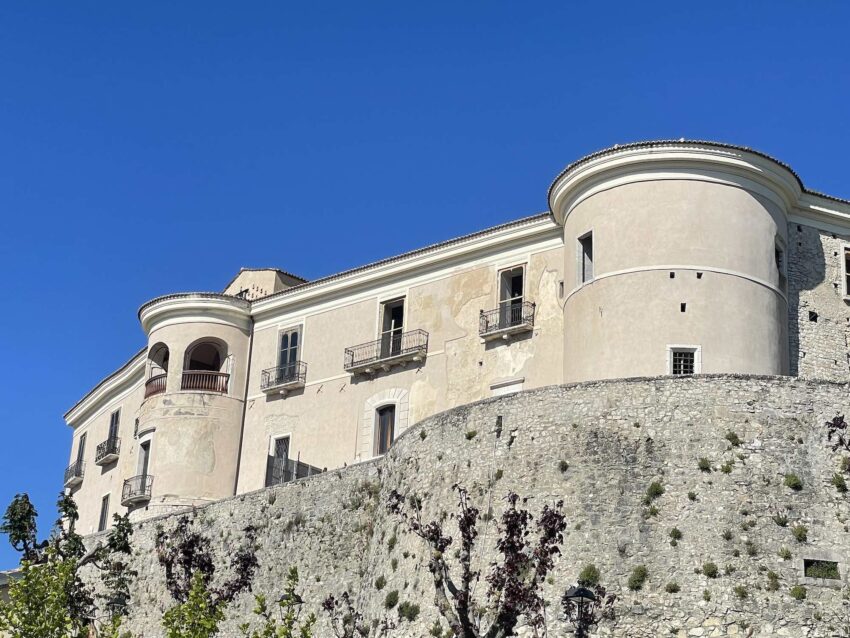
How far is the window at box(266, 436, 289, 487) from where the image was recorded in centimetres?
5097

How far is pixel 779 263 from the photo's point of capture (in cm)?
4250

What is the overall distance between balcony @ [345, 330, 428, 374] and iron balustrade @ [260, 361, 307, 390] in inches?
90.1

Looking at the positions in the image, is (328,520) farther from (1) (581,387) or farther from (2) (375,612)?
(1) (581,387)

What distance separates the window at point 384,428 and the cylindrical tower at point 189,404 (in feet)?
22.6

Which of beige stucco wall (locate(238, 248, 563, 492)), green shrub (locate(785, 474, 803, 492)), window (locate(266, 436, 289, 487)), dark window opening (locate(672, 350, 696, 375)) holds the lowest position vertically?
green shrub (locate(785, 474, 803, 492))

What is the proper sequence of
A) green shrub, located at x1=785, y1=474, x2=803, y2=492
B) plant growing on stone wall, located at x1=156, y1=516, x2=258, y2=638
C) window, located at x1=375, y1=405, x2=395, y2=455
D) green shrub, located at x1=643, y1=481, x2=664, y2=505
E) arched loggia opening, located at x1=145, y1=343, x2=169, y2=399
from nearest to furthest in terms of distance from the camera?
plant growing on stone wall, located at x1=156, y1=516, x2=258, y2=638 < green shrub, located at x1=785, y1=474, x2=803, y2=492 < green shrub, located at x1=643, y1=481, x2=664, y2=505 < window, located at x1=375, y1=405, x2=395, y2=455 < arched loggia opening, located at x1=145, y1=343, x2=169, y2=399

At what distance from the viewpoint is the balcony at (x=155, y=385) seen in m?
54.6

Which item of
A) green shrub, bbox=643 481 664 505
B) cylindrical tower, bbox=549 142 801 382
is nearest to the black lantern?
green shrub, bbox=643 481 664 505

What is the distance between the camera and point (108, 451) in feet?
202

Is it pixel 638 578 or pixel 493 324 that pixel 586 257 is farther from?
pixel 638 578

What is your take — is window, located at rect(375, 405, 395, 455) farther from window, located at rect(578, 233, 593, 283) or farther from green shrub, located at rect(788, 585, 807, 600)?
green shrub, located at rect(788, 585, 807, 600)

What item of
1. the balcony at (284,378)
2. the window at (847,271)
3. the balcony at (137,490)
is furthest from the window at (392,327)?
the window at (847,271)

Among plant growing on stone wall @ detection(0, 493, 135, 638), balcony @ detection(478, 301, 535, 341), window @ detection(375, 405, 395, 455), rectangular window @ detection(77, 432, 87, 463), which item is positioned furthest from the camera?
rectangular window @ detection(77, 432, 87, 463)

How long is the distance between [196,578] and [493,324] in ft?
64.0
